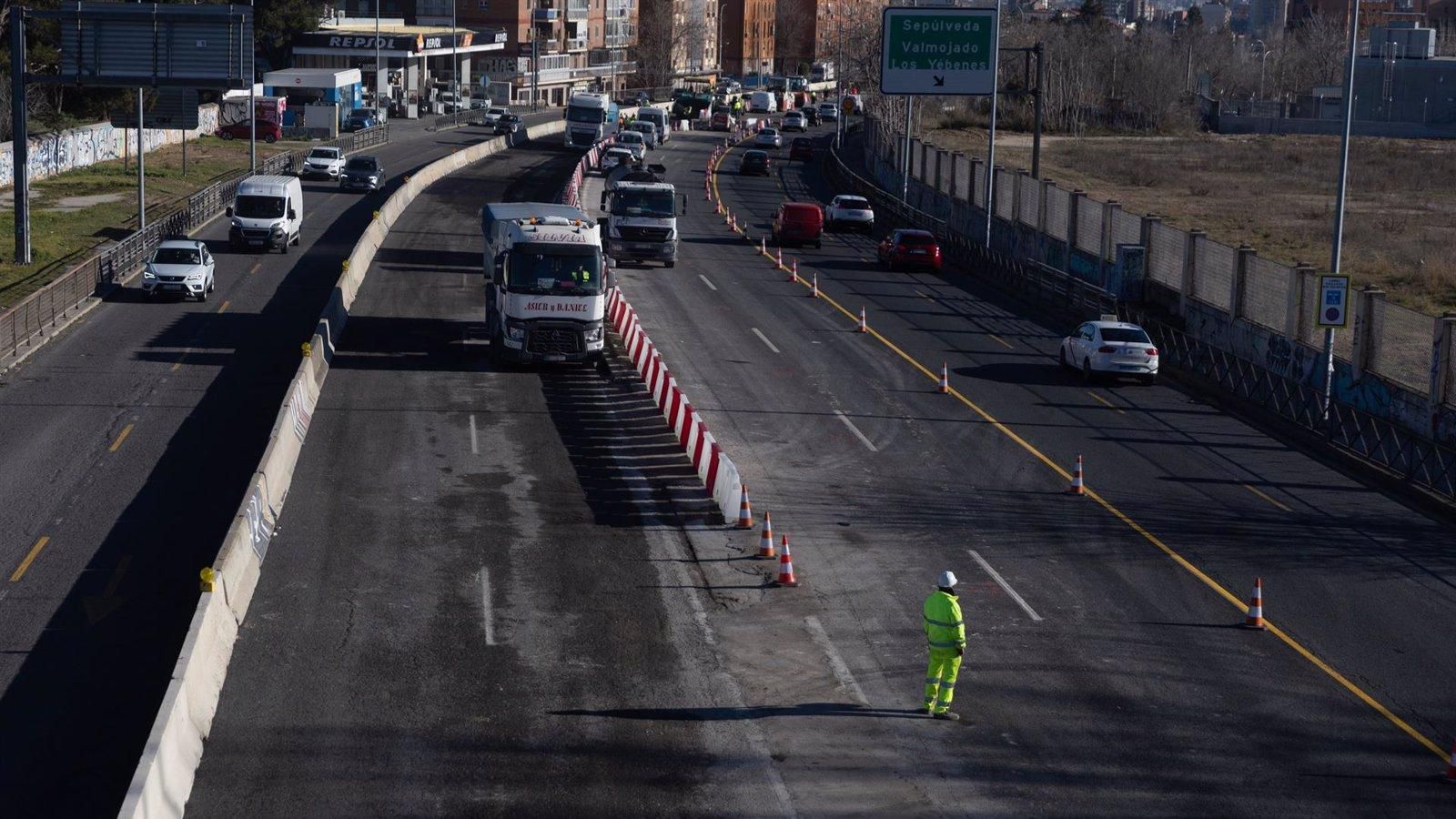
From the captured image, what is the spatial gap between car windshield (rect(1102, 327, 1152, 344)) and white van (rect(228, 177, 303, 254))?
96.4 feet

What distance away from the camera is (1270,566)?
2239cm

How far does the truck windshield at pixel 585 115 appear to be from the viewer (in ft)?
320

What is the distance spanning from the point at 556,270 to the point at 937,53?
2618cm

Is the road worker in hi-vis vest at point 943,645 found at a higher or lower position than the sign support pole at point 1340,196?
lower

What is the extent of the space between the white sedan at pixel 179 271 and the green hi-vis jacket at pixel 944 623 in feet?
107

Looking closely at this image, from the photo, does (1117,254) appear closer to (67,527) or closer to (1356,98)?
(67,527)

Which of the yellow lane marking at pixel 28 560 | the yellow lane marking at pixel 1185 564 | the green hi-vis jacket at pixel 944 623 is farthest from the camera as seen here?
the yellow lane marking at pixel 28 560

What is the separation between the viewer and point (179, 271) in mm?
44000

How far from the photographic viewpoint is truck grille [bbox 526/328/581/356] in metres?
34.5

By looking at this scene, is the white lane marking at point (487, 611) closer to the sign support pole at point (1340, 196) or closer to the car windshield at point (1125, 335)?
the sign support pole at point (1340, 196)

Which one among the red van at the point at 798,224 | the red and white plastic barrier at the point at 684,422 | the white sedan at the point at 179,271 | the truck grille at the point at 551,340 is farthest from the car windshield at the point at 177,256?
the red van at the point at 798,224

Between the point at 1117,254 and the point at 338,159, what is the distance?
148 feet

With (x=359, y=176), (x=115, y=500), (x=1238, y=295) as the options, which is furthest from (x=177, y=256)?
(x=359, y=176)

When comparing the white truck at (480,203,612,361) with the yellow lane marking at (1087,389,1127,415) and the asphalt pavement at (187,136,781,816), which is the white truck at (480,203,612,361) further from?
the yellow lane marking at (1087,389,1127,415)
